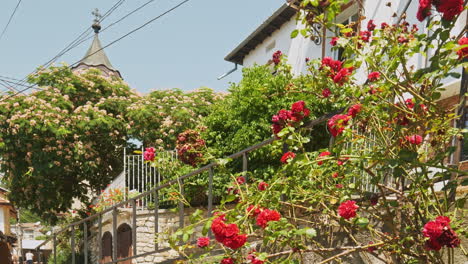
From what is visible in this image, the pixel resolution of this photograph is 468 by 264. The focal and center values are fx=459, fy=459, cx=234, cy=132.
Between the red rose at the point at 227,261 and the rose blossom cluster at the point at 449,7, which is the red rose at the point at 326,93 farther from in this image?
the red rose at the point at 227,261

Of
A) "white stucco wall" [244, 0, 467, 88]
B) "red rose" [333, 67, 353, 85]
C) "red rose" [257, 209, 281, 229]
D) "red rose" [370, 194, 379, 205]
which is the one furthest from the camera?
"white stucco wall" [244, 0, 467, 88]

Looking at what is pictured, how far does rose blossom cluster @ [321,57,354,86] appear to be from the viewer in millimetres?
2795

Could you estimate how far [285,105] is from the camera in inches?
318

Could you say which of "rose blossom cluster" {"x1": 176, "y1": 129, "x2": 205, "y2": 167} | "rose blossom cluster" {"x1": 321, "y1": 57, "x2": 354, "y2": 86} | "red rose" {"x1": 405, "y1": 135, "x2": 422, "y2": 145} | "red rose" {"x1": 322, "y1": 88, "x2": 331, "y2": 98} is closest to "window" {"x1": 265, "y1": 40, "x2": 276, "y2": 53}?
"rose blossom cluster" {"x1": 176, "y1": 129, "x2": 205, "y2": 167}

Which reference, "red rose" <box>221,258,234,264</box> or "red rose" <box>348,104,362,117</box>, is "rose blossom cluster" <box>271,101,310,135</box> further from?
"red rose" <box>221,258,234,264</box>

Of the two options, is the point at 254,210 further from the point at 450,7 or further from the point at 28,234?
the point at 28,234

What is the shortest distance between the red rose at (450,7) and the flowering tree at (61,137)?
11786 millimetres

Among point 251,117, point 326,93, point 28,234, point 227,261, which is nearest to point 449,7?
point 326,93

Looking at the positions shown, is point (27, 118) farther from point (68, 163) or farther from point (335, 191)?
point (335, 191)

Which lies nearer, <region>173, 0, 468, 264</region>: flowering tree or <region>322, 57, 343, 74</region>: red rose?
<region>173, 0, 468, 264</region>: flowering tree

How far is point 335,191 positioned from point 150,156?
1626mm

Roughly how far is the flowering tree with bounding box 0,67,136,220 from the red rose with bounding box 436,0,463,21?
11.8 meters

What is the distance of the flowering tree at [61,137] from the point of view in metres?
12.7

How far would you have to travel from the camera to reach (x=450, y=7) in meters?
2.01
